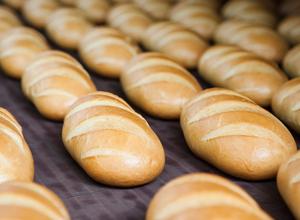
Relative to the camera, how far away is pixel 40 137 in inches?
73.3

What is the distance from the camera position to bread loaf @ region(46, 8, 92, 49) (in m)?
2.85

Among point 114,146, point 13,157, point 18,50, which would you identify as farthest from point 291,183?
point 18,50

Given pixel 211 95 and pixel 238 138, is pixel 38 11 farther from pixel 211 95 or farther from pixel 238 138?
pixel 238 138

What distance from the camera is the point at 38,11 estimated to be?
3281mm

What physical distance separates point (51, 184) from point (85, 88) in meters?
0.57

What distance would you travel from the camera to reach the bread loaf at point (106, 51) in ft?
7.94

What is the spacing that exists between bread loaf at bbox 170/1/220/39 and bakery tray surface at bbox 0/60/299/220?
1.10m

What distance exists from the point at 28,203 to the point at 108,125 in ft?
1.66

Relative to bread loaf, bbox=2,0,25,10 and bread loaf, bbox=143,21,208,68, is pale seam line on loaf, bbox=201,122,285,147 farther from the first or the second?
bread loaf, bbox=2,0,25,10

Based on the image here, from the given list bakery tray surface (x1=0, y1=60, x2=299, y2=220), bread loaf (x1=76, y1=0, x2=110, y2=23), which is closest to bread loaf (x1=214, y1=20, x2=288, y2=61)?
bakery tray surface (x1=0, y1=60, x2=299, y2=220)

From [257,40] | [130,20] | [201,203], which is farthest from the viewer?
[130,20]

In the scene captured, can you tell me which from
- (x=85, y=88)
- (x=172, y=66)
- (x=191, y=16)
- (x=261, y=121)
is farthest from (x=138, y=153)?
(x=191, y=16)

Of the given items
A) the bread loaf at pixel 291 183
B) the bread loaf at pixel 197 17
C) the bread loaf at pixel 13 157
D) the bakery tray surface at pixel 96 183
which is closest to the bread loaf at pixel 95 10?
the bread loaf at pixel 197 17

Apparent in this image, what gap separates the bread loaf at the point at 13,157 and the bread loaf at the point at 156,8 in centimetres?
203
